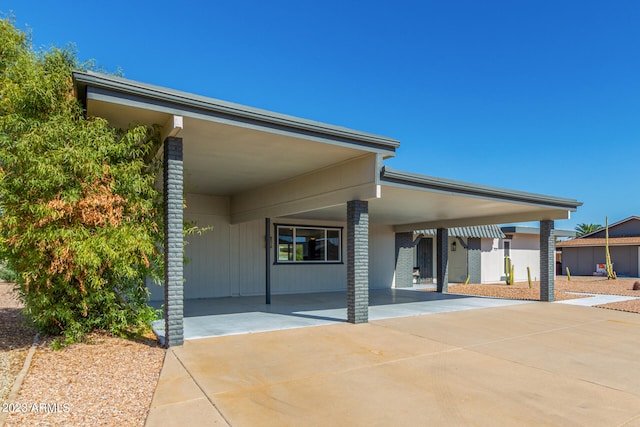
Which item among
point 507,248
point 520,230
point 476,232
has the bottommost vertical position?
point 507,248

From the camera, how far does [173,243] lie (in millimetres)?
6078

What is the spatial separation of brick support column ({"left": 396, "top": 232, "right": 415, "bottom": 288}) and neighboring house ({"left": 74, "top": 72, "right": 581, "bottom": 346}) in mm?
45

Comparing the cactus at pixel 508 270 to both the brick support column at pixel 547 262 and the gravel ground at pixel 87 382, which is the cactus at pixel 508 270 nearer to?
the brick support column at pixel 547 262

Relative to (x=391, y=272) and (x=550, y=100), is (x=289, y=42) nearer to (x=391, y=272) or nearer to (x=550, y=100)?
(x=391, y=272)

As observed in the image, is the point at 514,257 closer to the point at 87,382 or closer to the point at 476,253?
the point at 476,253

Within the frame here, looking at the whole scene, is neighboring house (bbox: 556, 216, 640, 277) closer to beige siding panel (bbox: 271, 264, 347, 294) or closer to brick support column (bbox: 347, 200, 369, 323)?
beige siding panel (bbox: 271, 264, 347, 294)

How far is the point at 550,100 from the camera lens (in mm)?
20344

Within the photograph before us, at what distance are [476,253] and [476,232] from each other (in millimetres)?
1147

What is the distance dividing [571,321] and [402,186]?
191 inches

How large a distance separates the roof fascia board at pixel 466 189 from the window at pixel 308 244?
21.1 feet

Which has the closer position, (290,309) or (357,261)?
(357,261)

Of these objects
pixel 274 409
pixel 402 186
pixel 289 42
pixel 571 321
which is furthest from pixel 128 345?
pixel 289 42

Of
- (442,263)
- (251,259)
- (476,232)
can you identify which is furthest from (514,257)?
(251,259)

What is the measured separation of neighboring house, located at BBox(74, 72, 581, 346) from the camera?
592cm
